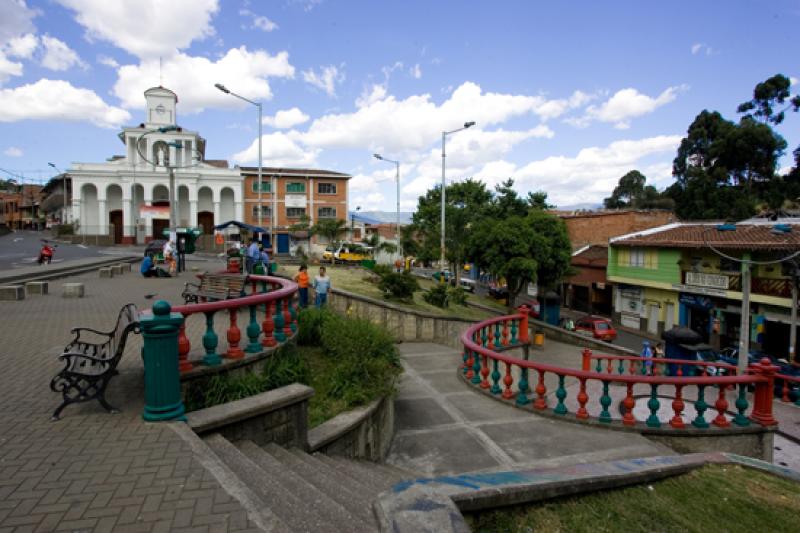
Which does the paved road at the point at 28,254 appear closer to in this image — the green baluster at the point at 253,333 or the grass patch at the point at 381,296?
the grass patch at the point at 381,296

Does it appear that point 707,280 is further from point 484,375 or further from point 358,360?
point 358,360

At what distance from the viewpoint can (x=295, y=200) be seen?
5138 cm

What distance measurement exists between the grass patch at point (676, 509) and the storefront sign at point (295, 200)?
162 feet

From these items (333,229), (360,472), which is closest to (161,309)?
(360,472)

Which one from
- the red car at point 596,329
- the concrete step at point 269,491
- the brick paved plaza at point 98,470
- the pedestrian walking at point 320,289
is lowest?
the red car at point 596,329

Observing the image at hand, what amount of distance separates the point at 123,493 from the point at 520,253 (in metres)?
23.0

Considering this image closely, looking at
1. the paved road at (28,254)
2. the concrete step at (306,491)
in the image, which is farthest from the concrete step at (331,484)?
the paved road at (28,254)

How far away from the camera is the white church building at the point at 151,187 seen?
144 ft

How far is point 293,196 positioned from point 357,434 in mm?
48121

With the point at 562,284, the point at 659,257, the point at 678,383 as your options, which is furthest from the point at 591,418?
the point at 562,284

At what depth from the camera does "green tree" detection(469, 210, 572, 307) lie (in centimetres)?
2444

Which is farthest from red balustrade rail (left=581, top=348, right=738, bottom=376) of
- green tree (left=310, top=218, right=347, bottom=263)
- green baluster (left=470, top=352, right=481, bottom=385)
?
green tree (left=310, top=218, right=347, bottom=263)

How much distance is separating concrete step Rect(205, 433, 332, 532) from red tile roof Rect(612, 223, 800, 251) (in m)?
21.2

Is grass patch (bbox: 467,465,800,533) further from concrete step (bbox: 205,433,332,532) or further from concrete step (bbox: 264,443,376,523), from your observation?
concrete step (bbox: 205,433,332,532)
